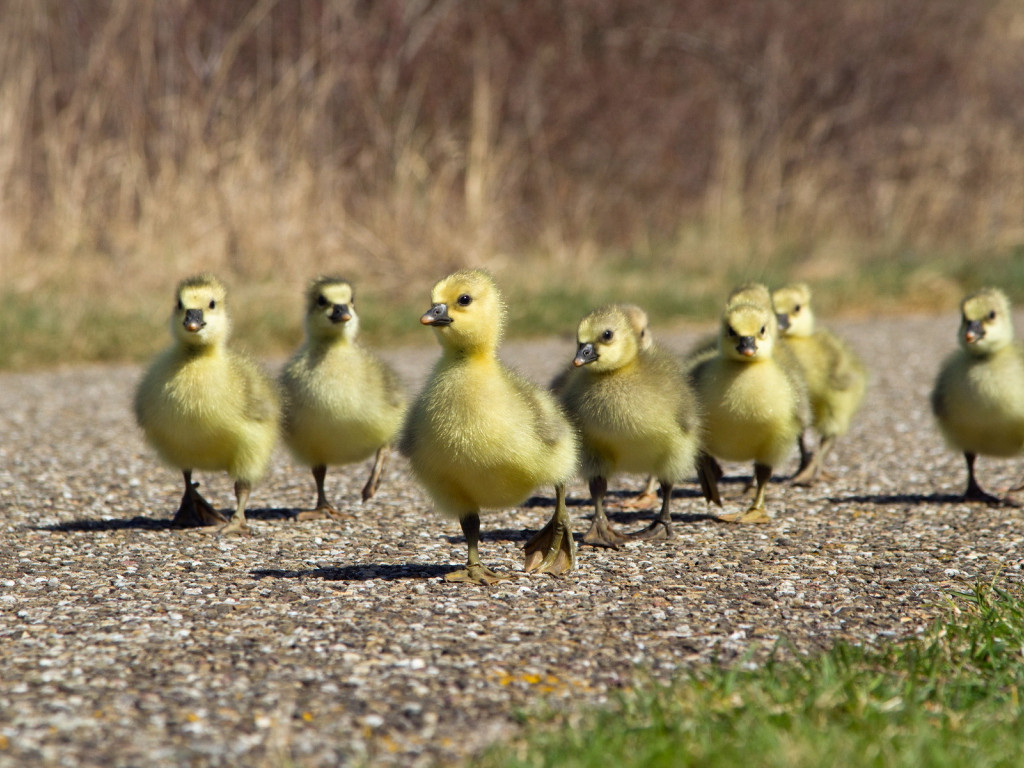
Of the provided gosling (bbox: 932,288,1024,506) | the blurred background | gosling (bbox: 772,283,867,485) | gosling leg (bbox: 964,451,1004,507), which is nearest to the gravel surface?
gosling leg (bbox: 964,451,1004,507)

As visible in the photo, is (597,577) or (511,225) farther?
(511,225)

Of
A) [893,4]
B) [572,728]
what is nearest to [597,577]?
[572,728]

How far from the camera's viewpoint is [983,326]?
661cm

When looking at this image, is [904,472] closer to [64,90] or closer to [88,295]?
[88,295]

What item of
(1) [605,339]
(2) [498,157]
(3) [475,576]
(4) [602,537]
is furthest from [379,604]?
(2) [498,157]

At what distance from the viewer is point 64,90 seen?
14.4m

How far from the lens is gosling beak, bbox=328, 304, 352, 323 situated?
6.29 metres

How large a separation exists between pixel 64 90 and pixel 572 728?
12.9m

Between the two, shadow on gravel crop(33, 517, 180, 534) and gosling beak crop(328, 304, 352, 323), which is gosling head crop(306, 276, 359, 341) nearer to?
gosling beak crop(328, 304, 352, 323)

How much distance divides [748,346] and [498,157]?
10.2 m

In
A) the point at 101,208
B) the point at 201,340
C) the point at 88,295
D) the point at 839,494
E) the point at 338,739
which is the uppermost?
the point at 101,208

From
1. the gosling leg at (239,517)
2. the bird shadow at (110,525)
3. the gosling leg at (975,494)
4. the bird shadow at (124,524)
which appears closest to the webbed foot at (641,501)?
the gosling leg at (975,494)

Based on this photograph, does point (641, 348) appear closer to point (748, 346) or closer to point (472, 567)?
point (748, 346)

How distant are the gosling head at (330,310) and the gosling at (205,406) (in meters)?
0.45
